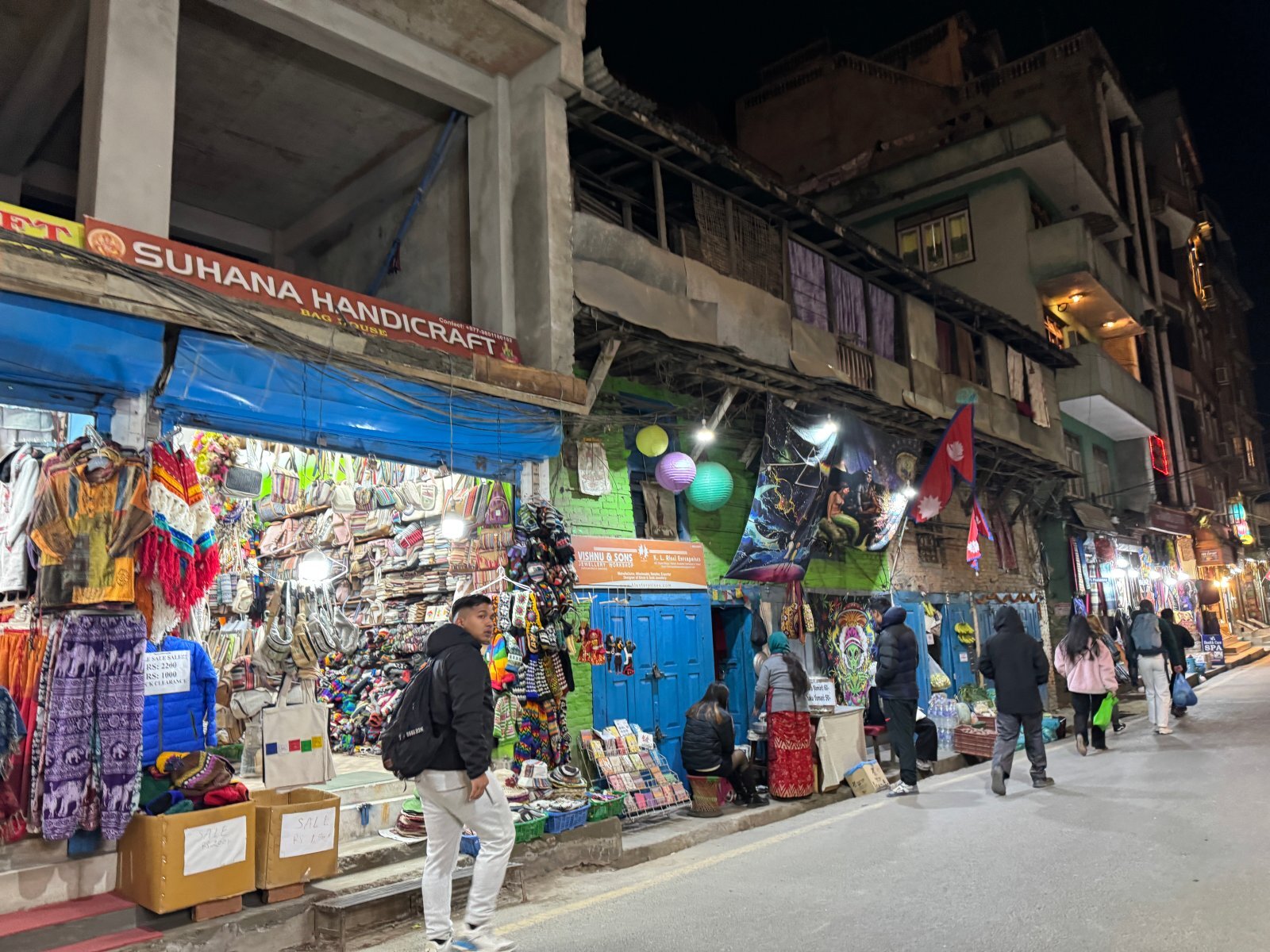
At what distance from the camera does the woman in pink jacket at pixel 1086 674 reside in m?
11.8

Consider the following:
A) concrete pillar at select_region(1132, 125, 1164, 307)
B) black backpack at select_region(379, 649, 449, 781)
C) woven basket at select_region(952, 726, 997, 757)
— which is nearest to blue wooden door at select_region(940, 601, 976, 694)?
woven basket at select_region(952, 726, 997, 757)

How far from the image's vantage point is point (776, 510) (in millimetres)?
11789

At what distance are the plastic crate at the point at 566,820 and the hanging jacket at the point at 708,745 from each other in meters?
2.30

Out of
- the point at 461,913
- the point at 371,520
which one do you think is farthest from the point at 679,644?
the point at 461,913

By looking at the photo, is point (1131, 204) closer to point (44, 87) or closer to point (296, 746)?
point (44, 87)

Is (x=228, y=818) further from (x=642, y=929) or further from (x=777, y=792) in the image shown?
(x=777, y=792)

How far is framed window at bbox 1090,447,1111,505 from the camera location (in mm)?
25953

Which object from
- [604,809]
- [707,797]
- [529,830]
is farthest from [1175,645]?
[529,830]

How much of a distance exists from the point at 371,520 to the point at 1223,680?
2206 cm

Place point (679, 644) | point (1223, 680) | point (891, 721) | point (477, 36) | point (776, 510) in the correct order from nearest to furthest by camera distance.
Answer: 1. point (477, 36)
2. point (891, 721)
3. point (679, 644)
4. point (776, 510)
5. point (1223, 680)

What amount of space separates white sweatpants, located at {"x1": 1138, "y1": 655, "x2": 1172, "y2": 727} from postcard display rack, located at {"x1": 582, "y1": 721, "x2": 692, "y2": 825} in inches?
320

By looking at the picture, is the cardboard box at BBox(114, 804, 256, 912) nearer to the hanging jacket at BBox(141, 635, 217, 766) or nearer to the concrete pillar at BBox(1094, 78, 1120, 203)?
the hanging jacket at BBox(141, 635, 217, 766)

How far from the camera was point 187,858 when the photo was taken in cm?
545

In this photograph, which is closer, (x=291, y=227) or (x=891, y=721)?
(x=891, y=721)
